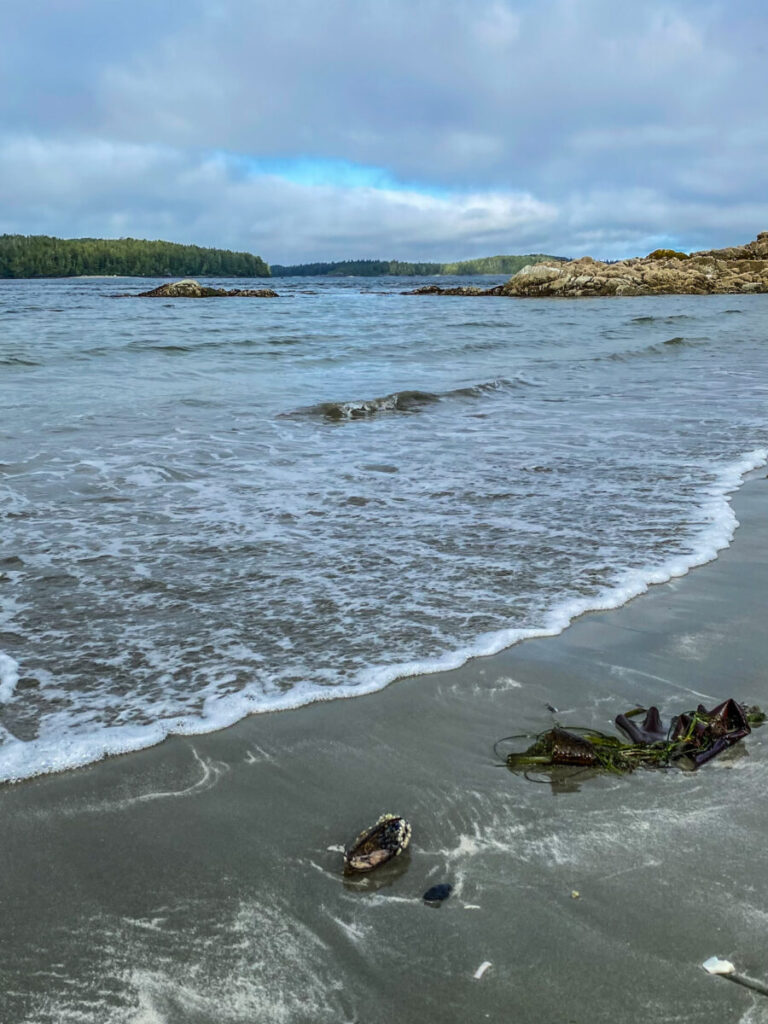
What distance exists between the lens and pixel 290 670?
335cm

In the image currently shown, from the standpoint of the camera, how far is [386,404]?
11.1 meters

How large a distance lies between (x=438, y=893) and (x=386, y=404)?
9418 mm

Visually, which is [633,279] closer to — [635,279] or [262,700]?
[635,279]

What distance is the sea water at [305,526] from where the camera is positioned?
3.31 m

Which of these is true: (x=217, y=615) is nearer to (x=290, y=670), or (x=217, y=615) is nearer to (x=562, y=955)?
(x=290, y=670)

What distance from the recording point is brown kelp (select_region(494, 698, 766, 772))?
266 cm

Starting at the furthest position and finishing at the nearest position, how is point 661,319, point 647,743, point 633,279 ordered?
point 633,279, point 661,319, point 647,743

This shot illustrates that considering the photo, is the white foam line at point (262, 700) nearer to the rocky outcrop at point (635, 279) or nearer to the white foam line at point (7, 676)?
the white foam line at point (7, 676)

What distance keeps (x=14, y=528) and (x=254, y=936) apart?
13.1 ft

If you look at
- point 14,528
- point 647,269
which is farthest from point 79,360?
point 647,269

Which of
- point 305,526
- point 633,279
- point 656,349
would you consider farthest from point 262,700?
point 633,279

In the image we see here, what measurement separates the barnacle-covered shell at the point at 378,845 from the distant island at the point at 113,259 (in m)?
127

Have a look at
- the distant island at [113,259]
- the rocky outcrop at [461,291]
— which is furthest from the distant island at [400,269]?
the rocky outcrop at [461,291]

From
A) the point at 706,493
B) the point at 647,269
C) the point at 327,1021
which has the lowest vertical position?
the point at 327,1021
